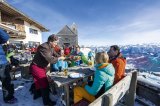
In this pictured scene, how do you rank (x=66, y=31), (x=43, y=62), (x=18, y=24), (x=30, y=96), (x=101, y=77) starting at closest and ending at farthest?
(x=101, y=77) < (x=43, y=62) < (x=30, y=96) < (x=18, y=24) < (x=66, y=31)

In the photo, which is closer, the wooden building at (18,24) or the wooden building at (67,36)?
the wooden building at (18,24)

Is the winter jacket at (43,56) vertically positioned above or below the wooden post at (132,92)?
above

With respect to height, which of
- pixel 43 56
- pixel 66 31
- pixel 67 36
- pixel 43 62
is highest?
pixel 66 31

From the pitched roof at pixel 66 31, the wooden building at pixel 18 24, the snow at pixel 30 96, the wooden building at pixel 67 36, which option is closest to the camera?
the snow at pixel 30 96

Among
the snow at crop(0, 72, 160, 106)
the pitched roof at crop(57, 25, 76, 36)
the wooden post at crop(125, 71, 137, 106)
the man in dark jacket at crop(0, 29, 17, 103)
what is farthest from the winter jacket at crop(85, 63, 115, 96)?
the pitched roof at crop(57, 25, 76, 36)

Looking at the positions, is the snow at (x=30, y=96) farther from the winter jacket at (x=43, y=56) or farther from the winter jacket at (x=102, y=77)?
the winter jacket at (x=102, y=77)

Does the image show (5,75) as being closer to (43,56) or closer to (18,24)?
(43,56)

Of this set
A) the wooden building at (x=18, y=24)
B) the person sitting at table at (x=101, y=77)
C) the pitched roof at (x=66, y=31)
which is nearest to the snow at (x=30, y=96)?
the person sitting at table at (x=101, y=77)

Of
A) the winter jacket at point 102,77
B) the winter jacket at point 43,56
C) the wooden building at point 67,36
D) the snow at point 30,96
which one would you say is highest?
the wooden building at point 67,36

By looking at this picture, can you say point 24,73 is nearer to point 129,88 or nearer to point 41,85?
point 41,85

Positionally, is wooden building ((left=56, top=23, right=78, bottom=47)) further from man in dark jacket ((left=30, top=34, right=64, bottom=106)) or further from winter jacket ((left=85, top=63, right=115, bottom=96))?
winter jacket ((left=85, top=63, right=115, bottom=96))

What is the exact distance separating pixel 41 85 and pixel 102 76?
1.97 meters

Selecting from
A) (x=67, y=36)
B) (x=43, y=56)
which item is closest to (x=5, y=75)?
(x=43, y=56)

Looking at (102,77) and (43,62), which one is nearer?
(102,77)
